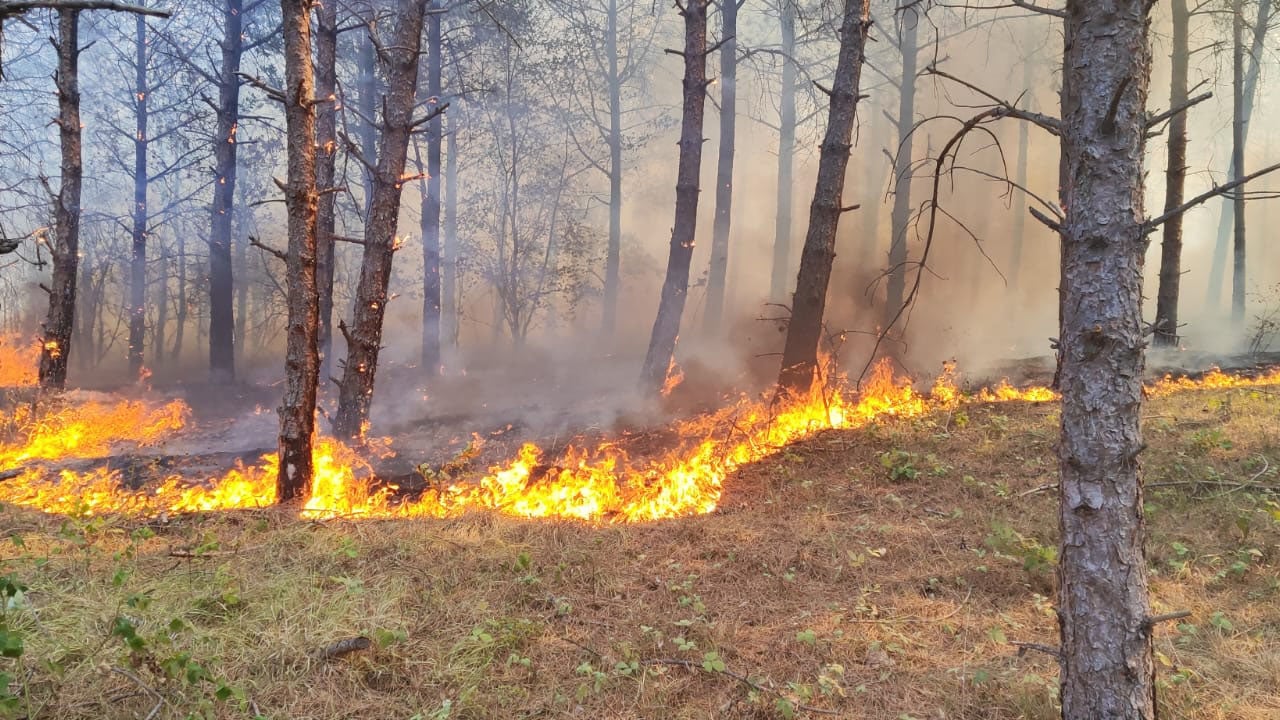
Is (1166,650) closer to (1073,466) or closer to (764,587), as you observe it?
(1073,466)

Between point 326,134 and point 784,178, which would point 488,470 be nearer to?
point 326,134

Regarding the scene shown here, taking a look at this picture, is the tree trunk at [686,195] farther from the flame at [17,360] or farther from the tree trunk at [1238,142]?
the flame at [17,360]

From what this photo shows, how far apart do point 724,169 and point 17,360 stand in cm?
2154

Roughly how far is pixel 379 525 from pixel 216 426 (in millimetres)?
9698

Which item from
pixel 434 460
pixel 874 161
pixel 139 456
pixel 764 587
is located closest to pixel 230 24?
pixel 139 456

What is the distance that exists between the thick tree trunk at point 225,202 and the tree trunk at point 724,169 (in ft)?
39.6

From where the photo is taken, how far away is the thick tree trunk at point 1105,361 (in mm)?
2582

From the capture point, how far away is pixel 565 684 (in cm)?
368

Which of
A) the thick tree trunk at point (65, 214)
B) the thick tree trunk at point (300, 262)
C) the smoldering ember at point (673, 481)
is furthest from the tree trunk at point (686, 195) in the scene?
the thick tree trunk at point (65, 214)

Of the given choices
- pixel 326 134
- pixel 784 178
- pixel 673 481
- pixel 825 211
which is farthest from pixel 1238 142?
pixel 326 134

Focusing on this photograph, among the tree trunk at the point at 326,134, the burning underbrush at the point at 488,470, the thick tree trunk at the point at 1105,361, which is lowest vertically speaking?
the burning underbrush at the point at 488,470

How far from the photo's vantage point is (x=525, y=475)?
8438 mm

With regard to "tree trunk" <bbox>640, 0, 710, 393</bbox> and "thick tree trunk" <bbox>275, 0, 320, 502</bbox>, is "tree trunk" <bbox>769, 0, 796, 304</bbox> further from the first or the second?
"thick tree trunk" <bbox>275, 0, 320, 502</bbox>

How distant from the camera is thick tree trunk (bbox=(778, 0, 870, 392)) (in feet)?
30.4
